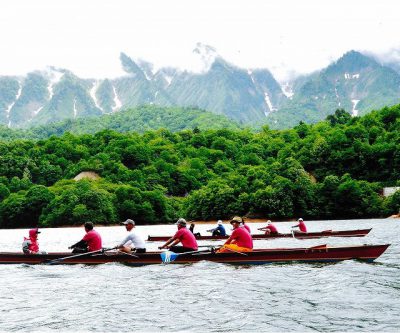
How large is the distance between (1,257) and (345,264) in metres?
21.9

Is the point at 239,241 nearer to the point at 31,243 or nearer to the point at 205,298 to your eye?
the point at 205,298

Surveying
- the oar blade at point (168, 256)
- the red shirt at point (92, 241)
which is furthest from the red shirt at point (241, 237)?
the red shirt at point (92, 241)

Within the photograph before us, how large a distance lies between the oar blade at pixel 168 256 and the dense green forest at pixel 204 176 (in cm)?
8790

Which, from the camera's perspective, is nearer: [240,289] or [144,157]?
[240,289]

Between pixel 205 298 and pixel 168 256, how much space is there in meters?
9.43

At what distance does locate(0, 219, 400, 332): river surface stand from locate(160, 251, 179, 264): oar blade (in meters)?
0.41

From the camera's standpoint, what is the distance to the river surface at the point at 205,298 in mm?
18062

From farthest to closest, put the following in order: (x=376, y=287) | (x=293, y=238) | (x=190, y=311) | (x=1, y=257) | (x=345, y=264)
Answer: (x=293, y=238) < (x=1, y=257) < (x=345, y=264) < (x=376, y=287) < (x=190, y=311)

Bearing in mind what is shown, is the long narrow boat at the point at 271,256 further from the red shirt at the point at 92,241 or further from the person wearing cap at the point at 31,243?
the person wearing cap at the point at 31,243

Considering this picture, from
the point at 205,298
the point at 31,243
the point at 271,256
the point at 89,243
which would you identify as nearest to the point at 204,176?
the point at 31,243

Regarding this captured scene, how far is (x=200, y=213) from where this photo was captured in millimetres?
127500

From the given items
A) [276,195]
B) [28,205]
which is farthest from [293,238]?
[28,205]

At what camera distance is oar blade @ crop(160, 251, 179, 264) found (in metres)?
31.4

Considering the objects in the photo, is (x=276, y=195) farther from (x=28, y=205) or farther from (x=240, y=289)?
(x=240, y=289)
